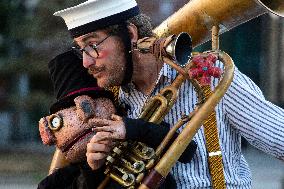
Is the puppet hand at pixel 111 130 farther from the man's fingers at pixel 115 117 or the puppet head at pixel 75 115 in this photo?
the puppet head at pixel 75 115

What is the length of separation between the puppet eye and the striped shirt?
0.37 meters

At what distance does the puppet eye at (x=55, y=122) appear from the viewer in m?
2.94

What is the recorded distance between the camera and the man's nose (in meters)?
2.97

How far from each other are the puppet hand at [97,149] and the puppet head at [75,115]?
5.1 inches

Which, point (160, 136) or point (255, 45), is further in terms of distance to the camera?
point (255, 45)

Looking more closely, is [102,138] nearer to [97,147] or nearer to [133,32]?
[97,147]

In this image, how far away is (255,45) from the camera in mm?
15766

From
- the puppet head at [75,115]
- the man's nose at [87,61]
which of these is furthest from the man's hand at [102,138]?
the man's nose at [87,61]

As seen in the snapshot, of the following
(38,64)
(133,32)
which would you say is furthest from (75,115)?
(38,64)

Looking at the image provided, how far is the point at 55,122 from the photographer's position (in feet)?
9.70

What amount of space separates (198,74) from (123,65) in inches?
12.6

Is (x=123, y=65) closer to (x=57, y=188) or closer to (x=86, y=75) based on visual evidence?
(x=86, y=75)

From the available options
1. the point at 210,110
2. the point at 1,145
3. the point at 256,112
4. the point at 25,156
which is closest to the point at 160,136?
the point at 210,110

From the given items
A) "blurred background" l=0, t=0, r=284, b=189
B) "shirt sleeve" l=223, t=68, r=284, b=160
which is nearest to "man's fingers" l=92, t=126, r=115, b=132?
"shirt sleeve" l=223, t=68, r=284, b=160
